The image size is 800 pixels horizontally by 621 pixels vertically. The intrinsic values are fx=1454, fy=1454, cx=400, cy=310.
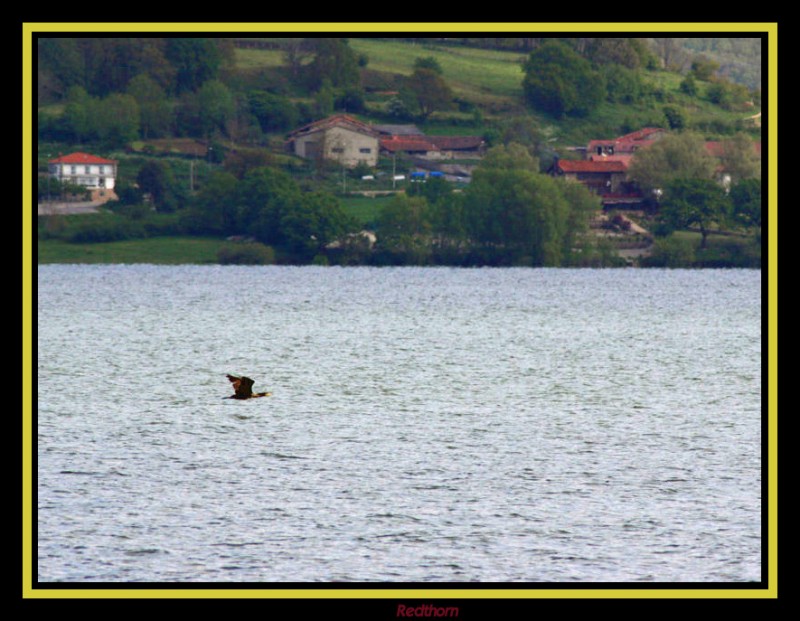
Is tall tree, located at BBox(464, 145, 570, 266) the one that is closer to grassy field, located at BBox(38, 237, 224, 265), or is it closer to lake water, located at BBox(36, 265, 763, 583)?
grassy field, located at BBox(38, 237, 224, 265)

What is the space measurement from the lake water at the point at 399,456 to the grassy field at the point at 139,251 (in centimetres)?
9498

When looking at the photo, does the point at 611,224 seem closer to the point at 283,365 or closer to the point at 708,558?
the point at 283,365

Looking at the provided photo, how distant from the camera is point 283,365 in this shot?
208ft

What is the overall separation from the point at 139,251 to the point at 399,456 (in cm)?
15303

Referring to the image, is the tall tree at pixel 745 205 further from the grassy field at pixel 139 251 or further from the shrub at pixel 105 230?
the shrub at pixel 105 230

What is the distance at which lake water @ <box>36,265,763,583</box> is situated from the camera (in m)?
24.8

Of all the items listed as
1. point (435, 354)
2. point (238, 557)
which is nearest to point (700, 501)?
point (238, 557)

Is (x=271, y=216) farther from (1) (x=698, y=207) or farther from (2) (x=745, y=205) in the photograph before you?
(2) (x=745, y=205)

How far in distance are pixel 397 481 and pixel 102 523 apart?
7.52 meters

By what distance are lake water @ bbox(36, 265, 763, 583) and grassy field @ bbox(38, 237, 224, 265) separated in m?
95.0

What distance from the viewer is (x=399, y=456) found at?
117 ft

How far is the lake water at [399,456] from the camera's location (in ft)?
81.2

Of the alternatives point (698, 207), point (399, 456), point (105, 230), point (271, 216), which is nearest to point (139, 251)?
point (105, 230)
